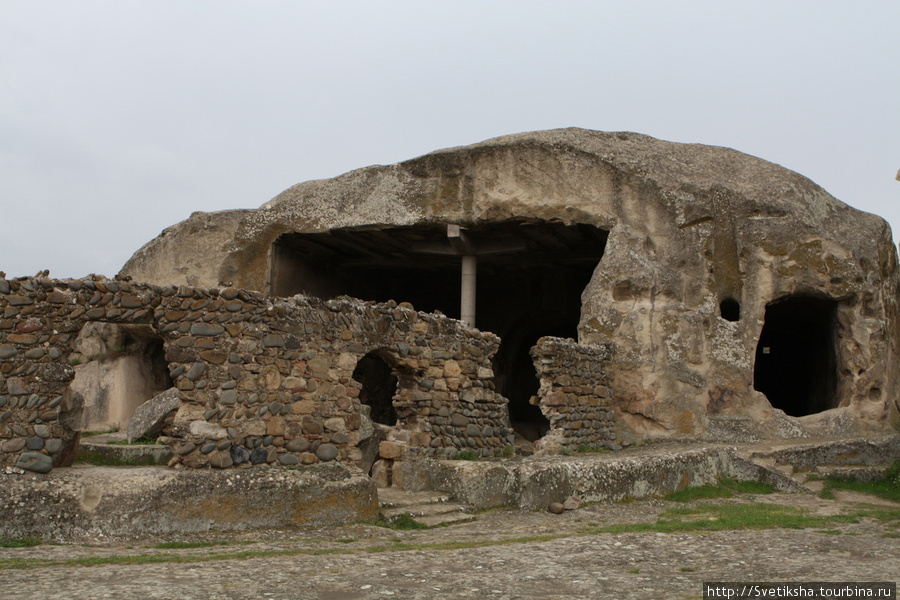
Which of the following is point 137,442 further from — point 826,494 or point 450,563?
point 826,494

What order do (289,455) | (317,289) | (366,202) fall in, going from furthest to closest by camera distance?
(317,289) < (366,202) < (289,455)

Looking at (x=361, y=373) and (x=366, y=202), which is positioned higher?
(x=366, y=202)

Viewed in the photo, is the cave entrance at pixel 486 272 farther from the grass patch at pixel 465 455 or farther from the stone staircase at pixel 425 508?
the stone staircase at pixel 425 508

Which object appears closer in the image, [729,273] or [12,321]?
[12,321]

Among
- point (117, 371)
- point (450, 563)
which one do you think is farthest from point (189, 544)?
point (117, 371)

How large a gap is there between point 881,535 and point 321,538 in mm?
4207

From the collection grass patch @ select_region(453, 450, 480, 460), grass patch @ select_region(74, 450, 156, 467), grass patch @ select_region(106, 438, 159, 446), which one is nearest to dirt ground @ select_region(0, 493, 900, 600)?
grass patch @ select_region(453, 450, 480, 460)

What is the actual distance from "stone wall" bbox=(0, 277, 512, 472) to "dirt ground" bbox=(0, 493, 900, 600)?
2.75ft

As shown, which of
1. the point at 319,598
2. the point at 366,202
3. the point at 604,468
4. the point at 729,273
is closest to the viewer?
the point at 319,598

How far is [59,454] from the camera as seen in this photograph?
6219 millimetres

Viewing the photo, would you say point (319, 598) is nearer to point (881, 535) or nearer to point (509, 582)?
point (509, 582)

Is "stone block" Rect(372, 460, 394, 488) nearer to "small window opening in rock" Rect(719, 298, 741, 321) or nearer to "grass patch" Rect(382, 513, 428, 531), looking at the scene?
"grass patch" Rect(382, 513, 428, 531)

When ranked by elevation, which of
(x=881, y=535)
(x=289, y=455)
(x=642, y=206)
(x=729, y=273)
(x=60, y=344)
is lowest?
(x=881, y=535)

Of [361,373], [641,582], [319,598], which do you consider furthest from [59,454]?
[361,373]
